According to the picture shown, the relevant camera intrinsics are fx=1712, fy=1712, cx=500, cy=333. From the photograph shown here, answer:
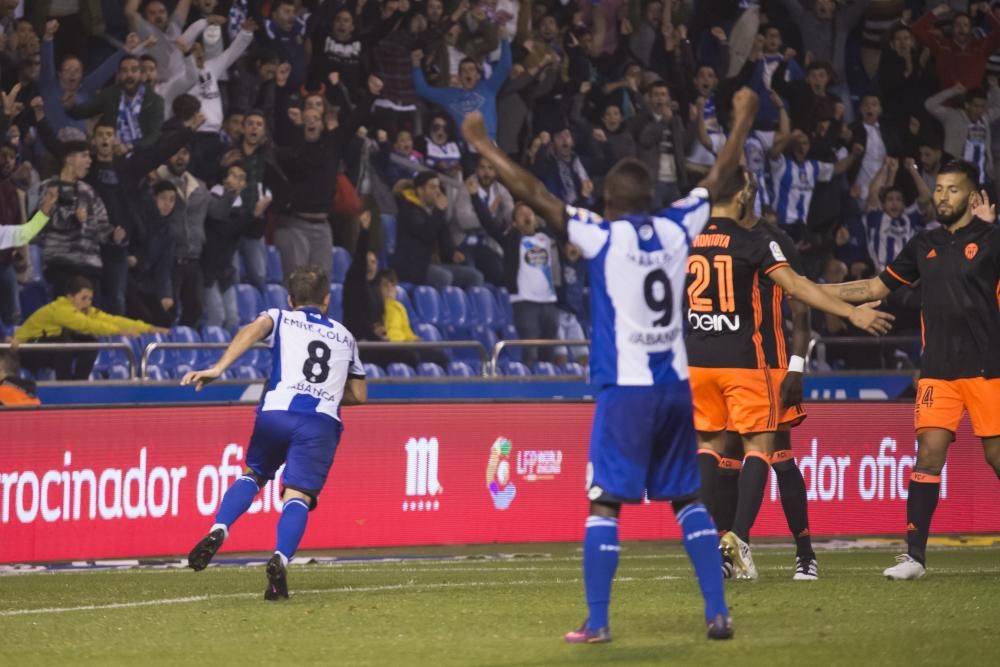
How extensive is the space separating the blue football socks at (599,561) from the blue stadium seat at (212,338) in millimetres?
9488

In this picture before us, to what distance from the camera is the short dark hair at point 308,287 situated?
9.96m

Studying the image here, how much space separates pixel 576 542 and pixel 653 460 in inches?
318

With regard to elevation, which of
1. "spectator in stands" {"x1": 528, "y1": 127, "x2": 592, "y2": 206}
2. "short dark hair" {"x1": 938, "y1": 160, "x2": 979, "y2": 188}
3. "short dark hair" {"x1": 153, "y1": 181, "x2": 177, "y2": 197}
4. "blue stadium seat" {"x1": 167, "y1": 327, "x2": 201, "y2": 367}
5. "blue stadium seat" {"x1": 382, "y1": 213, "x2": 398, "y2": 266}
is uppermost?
"spectator in stands" {"x1": 528, "y1": 127, "x2": 592, "y2": 206}

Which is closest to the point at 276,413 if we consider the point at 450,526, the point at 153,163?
the point at 450,526

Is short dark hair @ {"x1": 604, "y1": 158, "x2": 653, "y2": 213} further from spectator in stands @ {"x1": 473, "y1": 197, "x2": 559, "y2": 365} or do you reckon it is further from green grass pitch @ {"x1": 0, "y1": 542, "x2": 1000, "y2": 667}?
spectator in stands @ {"x1": 473, "y1": 197, "x2": 559, "y2": 365}

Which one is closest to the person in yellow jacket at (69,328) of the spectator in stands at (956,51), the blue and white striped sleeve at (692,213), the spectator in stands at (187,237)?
the spectator in stands at (187,237)

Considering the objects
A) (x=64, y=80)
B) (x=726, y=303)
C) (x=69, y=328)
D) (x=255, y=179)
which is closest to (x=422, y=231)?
(x=255, y=179)

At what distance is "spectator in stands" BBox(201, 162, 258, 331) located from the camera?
16.6 meters

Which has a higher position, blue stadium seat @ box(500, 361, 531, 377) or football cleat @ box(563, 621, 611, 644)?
blue stadium seat @ box(500, 361, 531, 377)

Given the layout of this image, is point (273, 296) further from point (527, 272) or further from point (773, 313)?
point (773, 313)

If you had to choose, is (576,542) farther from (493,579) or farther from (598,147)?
(598,147)

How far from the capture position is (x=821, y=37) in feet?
76.9

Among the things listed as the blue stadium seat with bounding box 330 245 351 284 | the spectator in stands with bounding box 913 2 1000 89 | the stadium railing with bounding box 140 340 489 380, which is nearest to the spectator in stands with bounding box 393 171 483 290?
the blue stadium seat with bounding box 330 245 351 284

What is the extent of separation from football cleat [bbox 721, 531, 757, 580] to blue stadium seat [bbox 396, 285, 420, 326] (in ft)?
27.5
